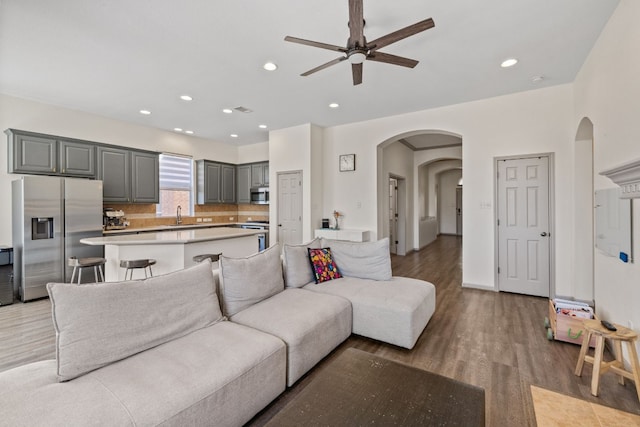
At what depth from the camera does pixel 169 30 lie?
2688 millimetres

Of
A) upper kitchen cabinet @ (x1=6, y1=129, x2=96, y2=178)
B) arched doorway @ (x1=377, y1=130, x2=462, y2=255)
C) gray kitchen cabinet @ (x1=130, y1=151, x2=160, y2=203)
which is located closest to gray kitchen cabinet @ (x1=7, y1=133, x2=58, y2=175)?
upper kitchen cabinet @ (x1=6, y1=129, x2=96, y2=178)

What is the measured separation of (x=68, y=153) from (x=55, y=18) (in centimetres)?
289

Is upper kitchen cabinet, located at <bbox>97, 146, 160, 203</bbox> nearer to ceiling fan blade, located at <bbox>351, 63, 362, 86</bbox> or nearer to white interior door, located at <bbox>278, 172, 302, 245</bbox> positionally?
white interior door, located at <bbox>278, 172, 302, 245</bbox>

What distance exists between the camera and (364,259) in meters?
3.32

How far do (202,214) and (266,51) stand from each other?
5.10m

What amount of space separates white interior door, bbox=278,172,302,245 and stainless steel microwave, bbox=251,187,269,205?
849 mm

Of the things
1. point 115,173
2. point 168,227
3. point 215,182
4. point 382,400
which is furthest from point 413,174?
point 382,400

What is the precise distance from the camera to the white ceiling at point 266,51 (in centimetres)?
242

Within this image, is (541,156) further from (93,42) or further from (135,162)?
(135,162)

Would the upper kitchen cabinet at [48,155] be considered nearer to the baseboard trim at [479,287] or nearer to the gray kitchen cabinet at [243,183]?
the gray kitchen cabinet at [243,183]

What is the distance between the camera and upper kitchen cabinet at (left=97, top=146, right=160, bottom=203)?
5.09 metres

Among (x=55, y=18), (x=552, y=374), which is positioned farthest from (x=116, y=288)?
(x=552, y=374)

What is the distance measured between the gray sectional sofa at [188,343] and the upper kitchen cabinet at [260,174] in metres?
4.70

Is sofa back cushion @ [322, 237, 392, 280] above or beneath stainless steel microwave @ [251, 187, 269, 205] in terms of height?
beneath
